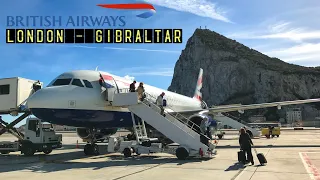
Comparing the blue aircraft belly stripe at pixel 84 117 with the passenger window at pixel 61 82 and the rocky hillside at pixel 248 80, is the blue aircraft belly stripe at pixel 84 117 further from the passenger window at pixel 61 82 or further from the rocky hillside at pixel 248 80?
the rocky hillside at pixel 248 80

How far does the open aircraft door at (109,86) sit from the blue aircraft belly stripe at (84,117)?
2.98ft

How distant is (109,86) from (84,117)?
7.29 feet

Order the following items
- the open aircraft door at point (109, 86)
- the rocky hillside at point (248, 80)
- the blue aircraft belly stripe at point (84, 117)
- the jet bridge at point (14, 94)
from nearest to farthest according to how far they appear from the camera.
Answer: the blue aircraft belly stripe at point (84, 117) < the open aircraft door at point (109, 86) < the jet bridge at point (14, 94) < the rocky hillside at point (248, 80)

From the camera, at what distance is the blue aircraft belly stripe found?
15.6 meters

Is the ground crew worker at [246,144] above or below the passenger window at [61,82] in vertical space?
below

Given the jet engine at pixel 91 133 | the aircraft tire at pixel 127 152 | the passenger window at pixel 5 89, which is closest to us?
the aircraft tire at pixel 127 152

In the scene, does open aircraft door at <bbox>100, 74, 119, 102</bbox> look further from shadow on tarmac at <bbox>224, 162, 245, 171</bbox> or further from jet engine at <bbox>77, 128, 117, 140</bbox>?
shadow on tarmac at <bbox>224, 162, 245, 171</bbox>

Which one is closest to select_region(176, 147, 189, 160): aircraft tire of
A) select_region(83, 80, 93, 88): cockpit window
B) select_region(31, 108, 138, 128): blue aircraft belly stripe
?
select_region(31, 108, 138, 128): blue aircraft belly stripe

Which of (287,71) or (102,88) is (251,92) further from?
(102,88)

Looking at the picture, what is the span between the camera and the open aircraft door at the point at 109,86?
17548mm

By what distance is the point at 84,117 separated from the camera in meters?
Result: 16.9

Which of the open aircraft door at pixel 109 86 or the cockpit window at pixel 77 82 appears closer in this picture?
the cockpit window at pixel 77 82

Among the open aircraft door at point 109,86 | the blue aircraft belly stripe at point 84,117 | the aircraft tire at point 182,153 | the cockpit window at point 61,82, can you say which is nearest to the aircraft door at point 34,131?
the blue aircraft belly stripe at point 84,117

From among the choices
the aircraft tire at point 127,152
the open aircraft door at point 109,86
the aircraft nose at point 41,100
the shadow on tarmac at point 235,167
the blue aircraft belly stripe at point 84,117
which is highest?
the open aircraft door at point 109,86
